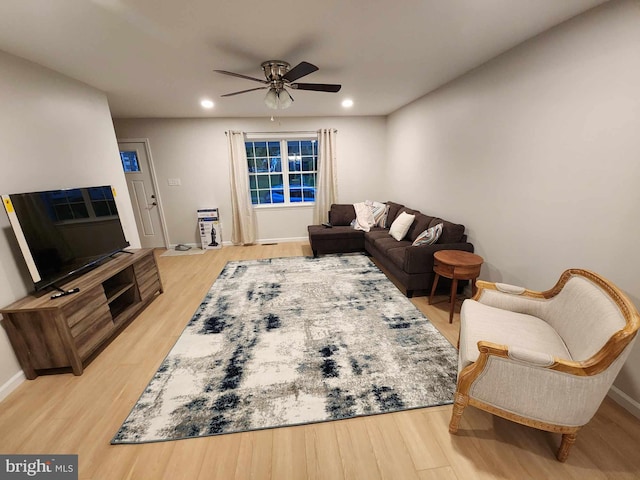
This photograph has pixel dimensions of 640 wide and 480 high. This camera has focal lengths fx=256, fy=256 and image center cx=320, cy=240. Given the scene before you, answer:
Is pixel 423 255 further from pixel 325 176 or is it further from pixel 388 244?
pixel 325 176

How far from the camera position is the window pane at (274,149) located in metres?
5.13

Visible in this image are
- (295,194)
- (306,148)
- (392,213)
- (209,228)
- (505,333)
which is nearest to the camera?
(505,333)

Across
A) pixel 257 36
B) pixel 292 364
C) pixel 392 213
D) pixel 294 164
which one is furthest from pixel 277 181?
pixel 292 364

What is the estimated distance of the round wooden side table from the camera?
95.3 inches

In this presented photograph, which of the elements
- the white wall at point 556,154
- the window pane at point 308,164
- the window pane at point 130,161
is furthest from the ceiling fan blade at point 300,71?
the window pane at point 130,161

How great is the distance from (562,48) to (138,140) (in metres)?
5.74

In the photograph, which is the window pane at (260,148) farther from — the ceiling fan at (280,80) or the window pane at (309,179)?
the ceiling fan at (280,80)

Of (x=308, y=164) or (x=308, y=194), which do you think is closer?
(x=308, y=164)

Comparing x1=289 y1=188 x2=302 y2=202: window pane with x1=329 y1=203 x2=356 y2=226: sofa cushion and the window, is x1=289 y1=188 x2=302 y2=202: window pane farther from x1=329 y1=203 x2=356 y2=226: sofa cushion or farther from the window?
x1=329 y1=203 x2=356 y2=226: sofa cushion

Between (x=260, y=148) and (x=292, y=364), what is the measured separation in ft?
14.2

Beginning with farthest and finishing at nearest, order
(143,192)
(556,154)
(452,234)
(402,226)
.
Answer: (143,192) → (402,226) → (452,234) → (556,154)

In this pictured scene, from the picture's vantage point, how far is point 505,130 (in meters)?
2.39

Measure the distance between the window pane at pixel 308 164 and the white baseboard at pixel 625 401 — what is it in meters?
4.88

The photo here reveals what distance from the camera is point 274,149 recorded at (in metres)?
5.17
